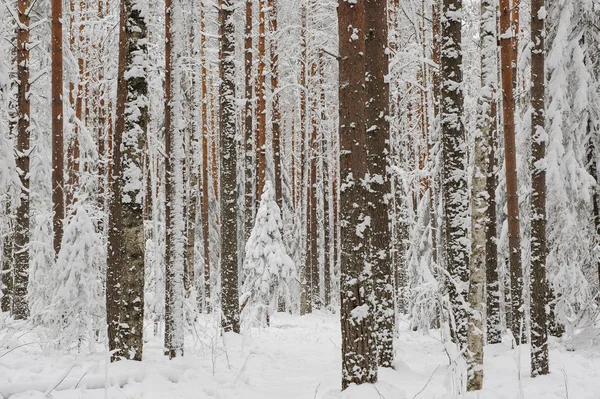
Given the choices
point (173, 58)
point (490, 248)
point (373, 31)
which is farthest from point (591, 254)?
point (173, 58)

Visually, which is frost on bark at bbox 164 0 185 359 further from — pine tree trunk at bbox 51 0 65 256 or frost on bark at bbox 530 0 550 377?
frost on bark at bbox 530 0 550 377

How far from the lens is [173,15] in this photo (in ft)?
28.9

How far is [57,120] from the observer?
37.7 ft

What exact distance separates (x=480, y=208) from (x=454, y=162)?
0.84 metres

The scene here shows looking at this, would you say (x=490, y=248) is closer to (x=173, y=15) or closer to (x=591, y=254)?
(x=591, y=254)

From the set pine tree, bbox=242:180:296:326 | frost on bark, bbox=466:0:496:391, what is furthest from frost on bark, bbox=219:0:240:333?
→ frost on bark, bbox=466:0:496:391

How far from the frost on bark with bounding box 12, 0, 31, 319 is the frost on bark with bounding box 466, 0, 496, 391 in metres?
10.6

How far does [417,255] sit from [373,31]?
914 cm

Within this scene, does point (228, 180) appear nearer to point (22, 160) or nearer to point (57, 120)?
point (57, 120)

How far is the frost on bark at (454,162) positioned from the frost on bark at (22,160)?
10180 millimetres

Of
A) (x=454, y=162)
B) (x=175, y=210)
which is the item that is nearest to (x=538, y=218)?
(x=454, y=162)

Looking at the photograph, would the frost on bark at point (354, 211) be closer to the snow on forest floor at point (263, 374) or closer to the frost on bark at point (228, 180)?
the snow on forest floor at point (263, 374)

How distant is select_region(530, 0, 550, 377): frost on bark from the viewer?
8.37 meters

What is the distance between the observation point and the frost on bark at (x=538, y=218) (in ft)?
27.5
